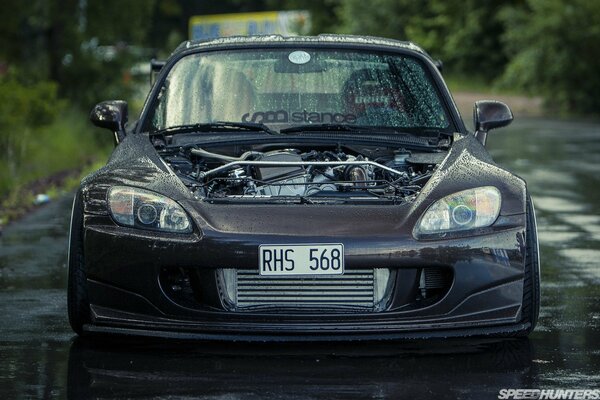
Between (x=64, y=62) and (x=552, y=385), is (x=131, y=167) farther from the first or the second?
(x=64, y=62)

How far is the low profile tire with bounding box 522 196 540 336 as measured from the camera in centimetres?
628

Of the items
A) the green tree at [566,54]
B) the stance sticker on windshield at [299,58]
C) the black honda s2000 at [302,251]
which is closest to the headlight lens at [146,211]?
the black honda s2000 at [302,251]

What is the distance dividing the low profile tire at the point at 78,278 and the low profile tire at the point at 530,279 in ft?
5.95

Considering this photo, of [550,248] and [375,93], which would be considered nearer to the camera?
[375,93]

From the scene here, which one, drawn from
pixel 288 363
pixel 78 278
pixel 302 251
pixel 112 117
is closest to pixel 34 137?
pixel 112 117

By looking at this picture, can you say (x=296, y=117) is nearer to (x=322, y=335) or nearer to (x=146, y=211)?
(x=146, y=211)

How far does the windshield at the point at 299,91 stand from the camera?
773 cm

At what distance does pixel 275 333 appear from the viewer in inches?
240

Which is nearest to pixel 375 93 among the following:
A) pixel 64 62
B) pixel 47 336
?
pixel 47 336

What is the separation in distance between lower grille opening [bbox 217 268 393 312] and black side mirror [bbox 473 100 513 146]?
2.00 m

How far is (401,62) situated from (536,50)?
27.0 metres

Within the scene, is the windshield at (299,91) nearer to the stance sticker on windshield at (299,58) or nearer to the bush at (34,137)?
the stance sticker on windshield at (299,58)

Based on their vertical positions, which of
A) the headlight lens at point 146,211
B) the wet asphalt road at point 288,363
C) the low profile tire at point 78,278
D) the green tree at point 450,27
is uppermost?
the headlight lens at point 146,211

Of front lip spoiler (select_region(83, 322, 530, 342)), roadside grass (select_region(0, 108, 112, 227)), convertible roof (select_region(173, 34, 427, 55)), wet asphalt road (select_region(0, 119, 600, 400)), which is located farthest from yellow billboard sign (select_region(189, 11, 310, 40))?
front lip spoiler (select_region(83, 322, 530, 342))
